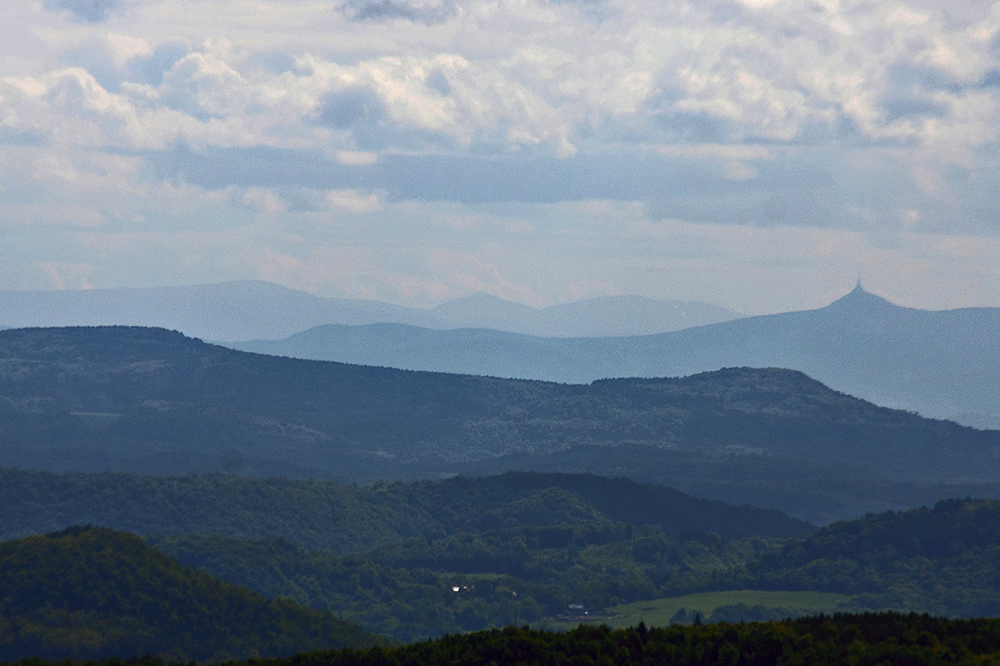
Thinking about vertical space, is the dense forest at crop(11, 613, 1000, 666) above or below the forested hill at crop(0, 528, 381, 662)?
above

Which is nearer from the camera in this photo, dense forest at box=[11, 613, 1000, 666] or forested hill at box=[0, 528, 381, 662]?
dense forest at box=[11, 613, 1000, 666]

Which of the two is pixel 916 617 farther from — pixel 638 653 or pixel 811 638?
pixel 638 653

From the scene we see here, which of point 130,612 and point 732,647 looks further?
point 130,612

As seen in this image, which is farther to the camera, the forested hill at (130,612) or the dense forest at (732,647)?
the forested hill at (130,612)

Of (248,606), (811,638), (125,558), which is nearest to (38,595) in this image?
(125,558)
